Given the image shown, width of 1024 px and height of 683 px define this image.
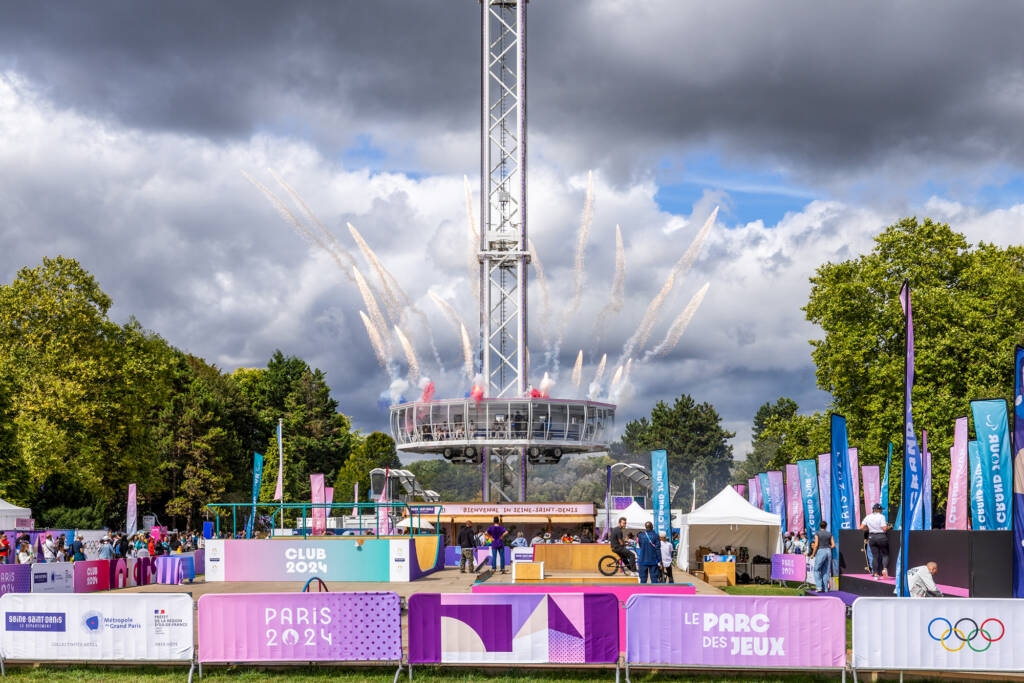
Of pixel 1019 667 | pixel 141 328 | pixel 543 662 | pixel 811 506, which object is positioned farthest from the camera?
pixel 141 328

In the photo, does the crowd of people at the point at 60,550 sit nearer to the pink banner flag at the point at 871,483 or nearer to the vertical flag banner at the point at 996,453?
the vertical flag banner at the point at 996,453

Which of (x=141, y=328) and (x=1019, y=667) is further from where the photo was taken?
(x=141, y=328)

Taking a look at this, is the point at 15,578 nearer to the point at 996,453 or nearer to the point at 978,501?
the point at 996,453

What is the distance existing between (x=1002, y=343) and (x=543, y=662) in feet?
112

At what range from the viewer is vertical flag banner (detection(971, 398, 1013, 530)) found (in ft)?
75.2

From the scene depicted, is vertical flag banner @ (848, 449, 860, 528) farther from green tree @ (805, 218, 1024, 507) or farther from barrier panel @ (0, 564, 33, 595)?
barrier panel @ (0, 564, 33, 595)

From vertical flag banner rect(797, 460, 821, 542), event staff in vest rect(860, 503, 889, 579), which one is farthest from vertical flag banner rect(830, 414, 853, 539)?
vertical flag banner rect(797, 460, 821, 542)

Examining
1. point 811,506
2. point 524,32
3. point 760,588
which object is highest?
point 524,32

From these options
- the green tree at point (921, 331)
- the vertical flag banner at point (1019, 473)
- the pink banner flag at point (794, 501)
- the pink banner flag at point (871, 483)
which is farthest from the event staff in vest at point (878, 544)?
the green tree at point (921, 331)

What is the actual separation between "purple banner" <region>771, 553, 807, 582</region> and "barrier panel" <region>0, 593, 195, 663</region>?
2239 centimetres

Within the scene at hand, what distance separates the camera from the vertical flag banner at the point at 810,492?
3431 cm

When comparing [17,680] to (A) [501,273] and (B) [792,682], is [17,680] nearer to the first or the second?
(B) [792,682]

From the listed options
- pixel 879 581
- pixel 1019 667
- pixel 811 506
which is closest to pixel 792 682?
pixel 1019 667

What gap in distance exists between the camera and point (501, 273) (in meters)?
78.7
